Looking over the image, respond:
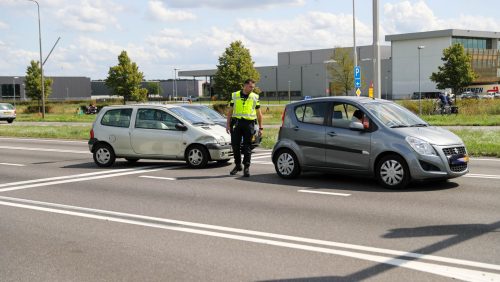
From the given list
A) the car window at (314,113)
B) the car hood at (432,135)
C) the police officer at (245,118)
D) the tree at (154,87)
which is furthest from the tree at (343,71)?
the tree at (154,87)

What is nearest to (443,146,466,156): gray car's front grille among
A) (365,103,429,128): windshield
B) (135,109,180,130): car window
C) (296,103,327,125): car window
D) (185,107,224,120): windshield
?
(365,103,429,128): windshield

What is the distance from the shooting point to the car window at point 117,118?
1413cm

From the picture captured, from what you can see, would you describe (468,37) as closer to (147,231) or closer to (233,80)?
(233,80)

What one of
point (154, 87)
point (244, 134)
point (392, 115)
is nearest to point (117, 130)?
point (244, 134)

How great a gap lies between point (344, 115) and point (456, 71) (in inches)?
2629

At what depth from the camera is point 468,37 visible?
326 ft

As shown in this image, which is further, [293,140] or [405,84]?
[405,84]

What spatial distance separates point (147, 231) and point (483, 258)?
3.71 metres

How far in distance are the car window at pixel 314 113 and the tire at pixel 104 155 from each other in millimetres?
5219

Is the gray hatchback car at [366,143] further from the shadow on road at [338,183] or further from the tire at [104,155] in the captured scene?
the tire at [104,155]

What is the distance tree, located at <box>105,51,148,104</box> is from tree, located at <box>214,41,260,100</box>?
12190mm

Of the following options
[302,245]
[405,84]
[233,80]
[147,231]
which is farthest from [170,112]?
[405,84]

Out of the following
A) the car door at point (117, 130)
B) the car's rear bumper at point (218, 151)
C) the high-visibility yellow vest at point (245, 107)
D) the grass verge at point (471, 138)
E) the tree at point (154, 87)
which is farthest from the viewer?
the tree at point (154, 87)

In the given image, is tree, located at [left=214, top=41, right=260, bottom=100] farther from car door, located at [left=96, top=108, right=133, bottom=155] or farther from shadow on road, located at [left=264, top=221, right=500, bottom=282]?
shadow on road, located at [left=264, top=221, right=500, bottom=282]
